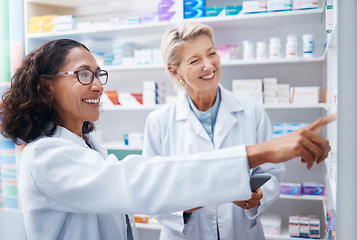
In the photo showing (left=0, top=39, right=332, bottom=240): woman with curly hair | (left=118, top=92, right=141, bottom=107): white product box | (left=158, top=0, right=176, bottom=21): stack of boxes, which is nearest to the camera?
(left=0, top=39, right=332, bottom=240): woman with curly hair

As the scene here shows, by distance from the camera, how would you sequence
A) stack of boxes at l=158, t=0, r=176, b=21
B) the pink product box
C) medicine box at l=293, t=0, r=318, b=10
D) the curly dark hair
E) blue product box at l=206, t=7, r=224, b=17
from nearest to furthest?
the curly dark hair, medicine box at l=293, t=0, r=318, b=10, the pink product box, blue product box at l=206, t=7, r=224, b=17, stack of boxes at l=158, t=0, r=176, b=21

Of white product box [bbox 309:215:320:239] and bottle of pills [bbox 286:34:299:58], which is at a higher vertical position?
bottle of pills [bbox 286:34:299:58]

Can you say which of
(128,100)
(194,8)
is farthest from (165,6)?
(128,100)

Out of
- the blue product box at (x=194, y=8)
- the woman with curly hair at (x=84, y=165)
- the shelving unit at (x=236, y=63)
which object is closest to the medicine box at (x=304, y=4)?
the shelving unit at (x=236, y=63)

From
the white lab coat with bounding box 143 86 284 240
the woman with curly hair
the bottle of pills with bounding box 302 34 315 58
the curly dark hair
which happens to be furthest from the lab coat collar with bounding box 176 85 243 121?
the bottle of pills with bounding box 302 34 315 58

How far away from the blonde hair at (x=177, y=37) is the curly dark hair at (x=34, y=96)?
1.82 feet

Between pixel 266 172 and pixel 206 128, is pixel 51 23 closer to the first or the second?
pixel 206 128

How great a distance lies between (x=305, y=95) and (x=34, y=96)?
178 centimetres

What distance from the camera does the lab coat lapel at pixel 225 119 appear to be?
1346 mm

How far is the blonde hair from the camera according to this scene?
140 cm

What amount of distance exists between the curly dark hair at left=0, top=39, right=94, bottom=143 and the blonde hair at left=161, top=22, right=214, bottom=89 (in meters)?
0.56

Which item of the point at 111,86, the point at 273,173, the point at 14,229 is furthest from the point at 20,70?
the point at 111,86

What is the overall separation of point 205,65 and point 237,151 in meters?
0.74

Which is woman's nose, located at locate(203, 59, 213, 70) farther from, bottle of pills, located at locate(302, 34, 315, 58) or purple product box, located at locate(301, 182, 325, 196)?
purple product box, located at locate(301, 182, 325, 196)
